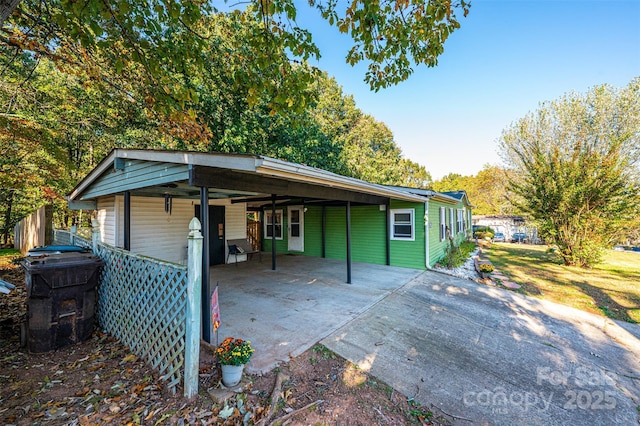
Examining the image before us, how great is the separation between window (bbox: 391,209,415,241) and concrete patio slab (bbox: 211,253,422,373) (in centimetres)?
107

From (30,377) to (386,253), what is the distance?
26.0 feet

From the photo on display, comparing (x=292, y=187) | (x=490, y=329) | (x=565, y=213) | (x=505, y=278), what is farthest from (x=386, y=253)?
(x=565, y=213)

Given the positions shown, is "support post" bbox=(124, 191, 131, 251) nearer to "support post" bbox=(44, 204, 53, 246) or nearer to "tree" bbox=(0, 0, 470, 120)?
"tree" bbox=(0, 0, 470, 120)

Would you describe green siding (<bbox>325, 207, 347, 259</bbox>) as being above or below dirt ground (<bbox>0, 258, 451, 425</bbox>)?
above

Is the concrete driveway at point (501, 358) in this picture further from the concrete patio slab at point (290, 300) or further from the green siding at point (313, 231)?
the green siding at point (313, 231)

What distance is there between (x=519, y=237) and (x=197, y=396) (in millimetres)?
26492

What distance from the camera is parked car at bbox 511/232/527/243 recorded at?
21622 mm

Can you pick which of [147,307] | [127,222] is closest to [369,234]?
[127,222]

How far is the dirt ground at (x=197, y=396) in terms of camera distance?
213 cm

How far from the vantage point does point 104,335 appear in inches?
144

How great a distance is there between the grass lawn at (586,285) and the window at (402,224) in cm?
306

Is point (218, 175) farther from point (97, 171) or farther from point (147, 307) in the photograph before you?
point (97, 171)

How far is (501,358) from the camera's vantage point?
3.27 m

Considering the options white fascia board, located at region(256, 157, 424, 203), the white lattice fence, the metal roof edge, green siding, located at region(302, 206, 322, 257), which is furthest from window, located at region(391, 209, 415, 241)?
the metal roof edge
